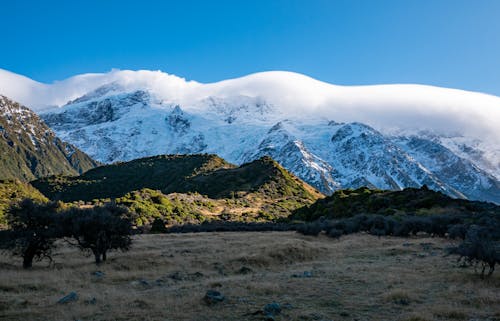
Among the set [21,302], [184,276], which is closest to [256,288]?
[184,276]

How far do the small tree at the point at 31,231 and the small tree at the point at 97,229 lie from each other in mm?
1507

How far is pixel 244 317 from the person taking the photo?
58.5 feet

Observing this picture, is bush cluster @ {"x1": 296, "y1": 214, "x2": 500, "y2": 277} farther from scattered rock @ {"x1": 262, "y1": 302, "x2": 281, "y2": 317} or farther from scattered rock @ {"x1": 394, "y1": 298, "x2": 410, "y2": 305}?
scattered rock @ {"x1": 262, "y1": 302, "x2": 281, "y2": 317}

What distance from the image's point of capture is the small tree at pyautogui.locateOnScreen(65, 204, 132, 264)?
1548 inches

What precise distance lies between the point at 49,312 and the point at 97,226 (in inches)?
840

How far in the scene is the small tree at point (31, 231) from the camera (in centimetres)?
3747

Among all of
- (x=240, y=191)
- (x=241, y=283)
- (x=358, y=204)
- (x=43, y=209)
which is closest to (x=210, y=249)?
(x=43, y=209)

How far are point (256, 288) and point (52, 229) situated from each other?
79.3 ft

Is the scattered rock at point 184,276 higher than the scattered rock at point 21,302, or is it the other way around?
the scattered rock at point 21,302

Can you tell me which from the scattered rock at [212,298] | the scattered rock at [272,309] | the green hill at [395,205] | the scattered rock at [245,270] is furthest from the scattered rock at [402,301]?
the green hill at [395,205]

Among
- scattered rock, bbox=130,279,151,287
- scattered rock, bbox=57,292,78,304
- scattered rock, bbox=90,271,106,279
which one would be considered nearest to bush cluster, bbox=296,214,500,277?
scattered rock, bbox=130,279,151,287

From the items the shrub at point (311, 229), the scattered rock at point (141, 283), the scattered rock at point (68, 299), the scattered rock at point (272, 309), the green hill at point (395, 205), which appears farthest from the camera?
the green hill at point (395, 205)

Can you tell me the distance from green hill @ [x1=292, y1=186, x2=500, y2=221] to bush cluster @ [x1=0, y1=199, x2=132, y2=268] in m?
66.5

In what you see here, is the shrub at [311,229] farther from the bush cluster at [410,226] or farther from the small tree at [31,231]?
the small tree at [31,231]
